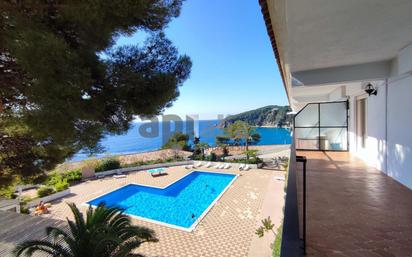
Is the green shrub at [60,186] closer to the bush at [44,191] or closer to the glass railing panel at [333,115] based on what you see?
the bush at [44,191]

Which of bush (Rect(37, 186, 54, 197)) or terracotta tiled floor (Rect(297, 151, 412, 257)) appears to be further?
bush (Rect(37, 186, 54, 197))

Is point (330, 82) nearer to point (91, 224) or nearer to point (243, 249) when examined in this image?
point (243, 249)

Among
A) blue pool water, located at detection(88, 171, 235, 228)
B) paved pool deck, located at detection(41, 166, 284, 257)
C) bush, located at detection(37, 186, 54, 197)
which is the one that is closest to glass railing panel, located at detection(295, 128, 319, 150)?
paved pool deck, located at detection(41, 166, 284, 257)

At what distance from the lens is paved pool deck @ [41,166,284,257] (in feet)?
23.6

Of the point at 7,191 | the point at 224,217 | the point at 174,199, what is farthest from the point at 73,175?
the point at 224,217

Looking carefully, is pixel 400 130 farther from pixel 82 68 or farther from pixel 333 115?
pixel 82 68

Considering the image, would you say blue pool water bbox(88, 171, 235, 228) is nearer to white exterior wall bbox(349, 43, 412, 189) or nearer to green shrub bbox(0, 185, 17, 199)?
green shrub bbox(0, 185, 17, 199)

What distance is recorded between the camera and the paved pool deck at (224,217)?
7195 mm

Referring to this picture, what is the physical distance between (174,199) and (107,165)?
948cm

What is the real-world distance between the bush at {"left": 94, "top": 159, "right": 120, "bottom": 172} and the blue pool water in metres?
4.96

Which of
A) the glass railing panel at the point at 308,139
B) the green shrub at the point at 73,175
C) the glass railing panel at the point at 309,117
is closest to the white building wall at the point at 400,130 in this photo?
the glass railing panel at the point at 308,139

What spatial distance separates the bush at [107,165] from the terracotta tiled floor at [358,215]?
1797cm

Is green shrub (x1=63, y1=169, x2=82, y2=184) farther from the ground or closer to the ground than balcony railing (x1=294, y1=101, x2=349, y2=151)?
closer to the ground

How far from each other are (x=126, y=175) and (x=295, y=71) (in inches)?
656
